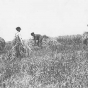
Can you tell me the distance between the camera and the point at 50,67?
9.45 m

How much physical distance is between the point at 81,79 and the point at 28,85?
191 cm

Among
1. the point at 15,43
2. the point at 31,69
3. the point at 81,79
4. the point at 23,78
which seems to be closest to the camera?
the point at 81,79

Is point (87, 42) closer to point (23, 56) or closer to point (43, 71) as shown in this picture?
point (23, 56)

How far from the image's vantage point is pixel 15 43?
12.1 metres

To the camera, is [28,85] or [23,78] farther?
[23,78]

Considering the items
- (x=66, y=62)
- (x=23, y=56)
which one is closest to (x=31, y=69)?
(x=66, y=62)

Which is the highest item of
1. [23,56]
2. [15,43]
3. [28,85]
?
[15,43]

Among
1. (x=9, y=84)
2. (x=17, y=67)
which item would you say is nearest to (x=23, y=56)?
(x=17, y=67)

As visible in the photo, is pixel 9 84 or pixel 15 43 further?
pixel 15 43

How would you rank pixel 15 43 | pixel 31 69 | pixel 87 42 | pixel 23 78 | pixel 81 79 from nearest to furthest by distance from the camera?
1. pixel 81 79
2. pixel 23 78
3. pixel 31 69
4. pixel 15 43
5. pixel 87 42

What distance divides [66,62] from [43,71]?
4.56 ft

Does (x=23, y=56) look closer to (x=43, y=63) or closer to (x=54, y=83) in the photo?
(x=43, y=63)

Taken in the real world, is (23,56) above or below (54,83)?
above

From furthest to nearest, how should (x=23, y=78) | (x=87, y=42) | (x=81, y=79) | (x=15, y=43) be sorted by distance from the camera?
(x=87, y=42)
(x=15, y=43)
(x=23, y=78)
(x=81, y=79)
